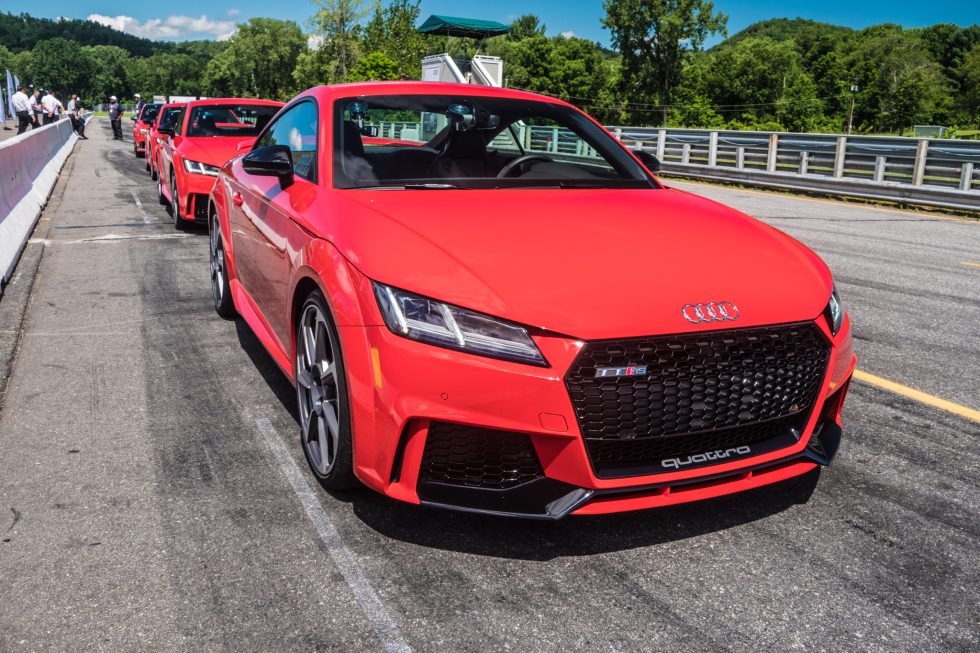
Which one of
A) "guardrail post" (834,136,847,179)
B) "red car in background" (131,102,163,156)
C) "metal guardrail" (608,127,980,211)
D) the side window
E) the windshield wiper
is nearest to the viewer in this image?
the windshield wiper

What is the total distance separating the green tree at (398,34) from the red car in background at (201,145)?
51.3 meters

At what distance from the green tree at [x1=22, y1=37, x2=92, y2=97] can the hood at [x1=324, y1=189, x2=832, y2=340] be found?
208 meters

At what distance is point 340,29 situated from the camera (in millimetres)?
81125

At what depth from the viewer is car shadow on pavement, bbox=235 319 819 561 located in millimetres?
3119

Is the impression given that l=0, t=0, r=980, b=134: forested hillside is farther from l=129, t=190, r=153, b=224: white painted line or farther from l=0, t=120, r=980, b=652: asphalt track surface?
l=0, t=120, r=980, b=652: asphalt track surface

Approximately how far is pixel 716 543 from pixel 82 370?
3.95 metres

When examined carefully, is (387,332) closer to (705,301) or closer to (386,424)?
(386,424)

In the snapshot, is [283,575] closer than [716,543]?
Yes

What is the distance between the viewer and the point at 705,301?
294 centimetres

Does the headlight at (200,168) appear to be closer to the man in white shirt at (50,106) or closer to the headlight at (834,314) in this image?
the headlight at (834,314)

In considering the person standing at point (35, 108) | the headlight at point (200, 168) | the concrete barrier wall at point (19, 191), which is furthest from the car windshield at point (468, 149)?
the person standing at point (35, 108)

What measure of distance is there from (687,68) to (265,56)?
272ft

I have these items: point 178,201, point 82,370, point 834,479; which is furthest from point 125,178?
point 834,479

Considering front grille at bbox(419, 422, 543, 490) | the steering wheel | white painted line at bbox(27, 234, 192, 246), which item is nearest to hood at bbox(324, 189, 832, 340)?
front grille at bbox(419, 422, 543, 490)
